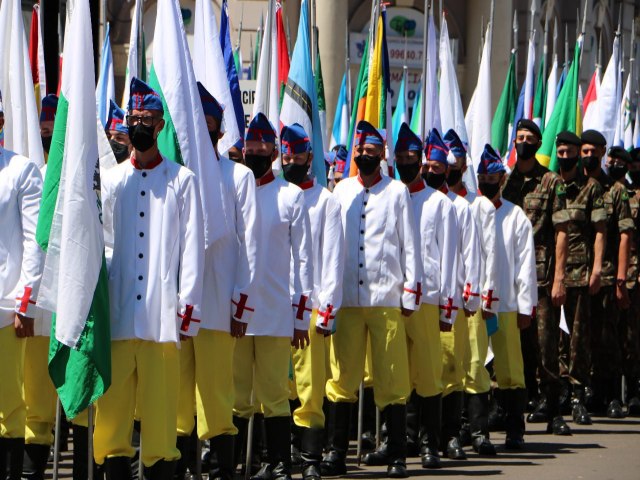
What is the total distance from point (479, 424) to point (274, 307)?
2.97 meters

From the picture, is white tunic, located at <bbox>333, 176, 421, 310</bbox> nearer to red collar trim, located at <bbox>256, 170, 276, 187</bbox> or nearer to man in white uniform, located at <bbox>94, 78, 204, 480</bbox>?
red collar trim, located at <bbox>256, 170, 276, 187</bbox>

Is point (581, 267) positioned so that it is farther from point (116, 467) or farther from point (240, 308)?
point (116, 467)

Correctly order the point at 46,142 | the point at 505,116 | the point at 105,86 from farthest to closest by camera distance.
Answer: the point at 505,116 < the point at 105,86 < the point at 46,142

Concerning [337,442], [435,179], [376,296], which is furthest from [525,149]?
[337,442]

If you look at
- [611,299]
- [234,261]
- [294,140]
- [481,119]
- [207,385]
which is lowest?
[207,385]

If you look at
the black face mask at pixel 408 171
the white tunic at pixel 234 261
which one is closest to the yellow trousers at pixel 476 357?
the black face mask at pixel 408 171

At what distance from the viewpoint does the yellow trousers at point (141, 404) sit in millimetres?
8930

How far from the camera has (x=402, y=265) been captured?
11.8 meters

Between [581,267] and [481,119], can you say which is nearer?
[581,267]

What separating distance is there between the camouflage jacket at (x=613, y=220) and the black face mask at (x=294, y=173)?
5.15m

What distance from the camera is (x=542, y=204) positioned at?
1427 cm

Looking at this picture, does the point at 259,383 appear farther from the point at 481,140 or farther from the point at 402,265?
the point at 481,140

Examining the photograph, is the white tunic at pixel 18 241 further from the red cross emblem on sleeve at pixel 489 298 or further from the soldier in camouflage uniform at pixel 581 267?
the soldier in camouflage uniform at pixel 581 267

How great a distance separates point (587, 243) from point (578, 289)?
427 mm
